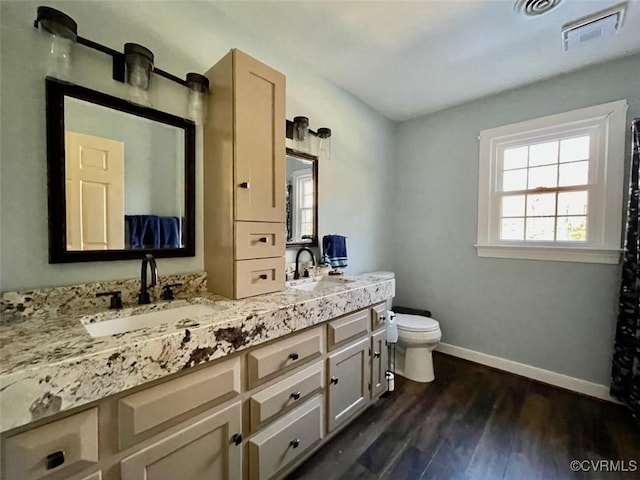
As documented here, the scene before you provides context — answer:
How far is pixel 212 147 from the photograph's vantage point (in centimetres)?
145

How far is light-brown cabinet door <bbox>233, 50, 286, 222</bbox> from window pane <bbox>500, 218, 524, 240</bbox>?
211cm

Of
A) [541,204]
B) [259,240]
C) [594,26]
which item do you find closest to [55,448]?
[259,240]

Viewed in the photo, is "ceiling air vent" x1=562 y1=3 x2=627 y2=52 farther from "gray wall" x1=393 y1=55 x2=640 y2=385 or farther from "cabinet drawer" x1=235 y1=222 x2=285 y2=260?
"cabinet drawer" x1=235 y1=222 x2=285 y2=260

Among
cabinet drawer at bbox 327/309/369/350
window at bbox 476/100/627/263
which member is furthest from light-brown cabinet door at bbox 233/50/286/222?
window at bbox 476/100/627/263

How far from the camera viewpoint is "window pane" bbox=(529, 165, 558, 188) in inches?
88.4

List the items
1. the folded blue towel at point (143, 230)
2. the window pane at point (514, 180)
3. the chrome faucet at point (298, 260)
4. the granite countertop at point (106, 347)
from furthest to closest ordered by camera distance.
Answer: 1. the window pane at point (514, 180)
2. the chrome faucet at point (298, 260)
3. the folded blue towel at point (143, 230)
4. the granite countertop at point (106, 347)

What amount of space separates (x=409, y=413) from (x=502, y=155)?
2.32m

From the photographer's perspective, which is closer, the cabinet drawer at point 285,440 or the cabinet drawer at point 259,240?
the cabinet drawer at point 285,440

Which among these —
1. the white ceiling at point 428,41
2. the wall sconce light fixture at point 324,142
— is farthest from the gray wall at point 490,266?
the wall sconce light fixture at point 324,142

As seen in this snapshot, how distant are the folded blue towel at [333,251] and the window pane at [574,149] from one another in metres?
1.93

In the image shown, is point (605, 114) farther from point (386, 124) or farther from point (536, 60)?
point (386, 124)

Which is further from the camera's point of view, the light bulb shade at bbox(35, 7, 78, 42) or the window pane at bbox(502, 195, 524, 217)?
the window pane at bbox(502, 195, 524, 217)

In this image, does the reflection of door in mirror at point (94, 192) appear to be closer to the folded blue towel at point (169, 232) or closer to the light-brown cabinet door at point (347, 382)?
the folded blue towel at point (169, 232)

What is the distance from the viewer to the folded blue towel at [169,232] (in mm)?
1392
